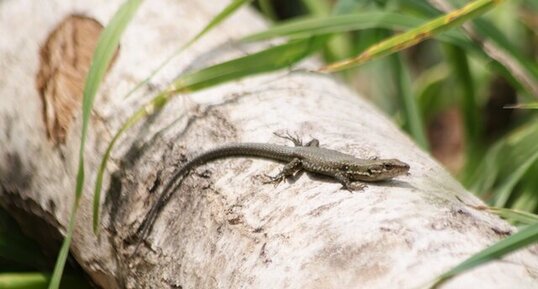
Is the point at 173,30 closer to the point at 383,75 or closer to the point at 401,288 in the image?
the point at 383,75

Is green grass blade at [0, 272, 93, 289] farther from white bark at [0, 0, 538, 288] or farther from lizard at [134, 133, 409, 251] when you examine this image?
lizard at [134, 133, 409, 251]

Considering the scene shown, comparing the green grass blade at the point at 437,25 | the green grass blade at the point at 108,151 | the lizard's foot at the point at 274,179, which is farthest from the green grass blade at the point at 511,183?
the green grass blade at the point at 108,151

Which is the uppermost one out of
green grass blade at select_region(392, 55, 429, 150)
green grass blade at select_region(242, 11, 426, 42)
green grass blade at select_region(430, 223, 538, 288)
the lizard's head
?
green grass blade at select_region(392, 55, 429, 150)

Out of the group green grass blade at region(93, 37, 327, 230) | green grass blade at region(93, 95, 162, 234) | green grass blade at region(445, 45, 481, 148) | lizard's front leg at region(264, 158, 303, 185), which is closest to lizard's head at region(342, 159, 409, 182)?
lizard's front leg at region(264, 158, 303, 185)

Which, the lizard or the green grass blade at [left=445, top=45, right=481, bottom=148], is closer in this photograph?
the lizard

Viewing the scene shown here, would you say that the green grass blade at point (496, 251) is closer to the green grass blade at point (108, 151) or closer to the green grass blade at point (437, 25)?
the green grass blade at point (437, 25)

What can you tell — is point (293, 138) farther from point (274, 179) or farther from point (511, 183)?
point (511, 183)

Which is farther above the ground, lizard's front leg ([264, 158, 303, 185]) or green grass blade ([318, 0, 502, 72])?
green grass blade ([318, 0, 502, 72])

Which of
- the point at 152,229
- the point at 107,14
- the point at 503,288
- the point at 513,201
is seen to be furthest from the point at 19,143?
the point at 503,288
